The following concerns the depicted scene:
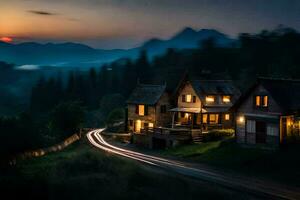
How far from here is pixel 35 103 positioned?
13812 centimetres

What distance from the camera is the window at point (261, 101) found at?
1806 inches

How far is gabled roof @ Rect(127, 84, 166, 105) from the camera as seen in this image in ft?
227

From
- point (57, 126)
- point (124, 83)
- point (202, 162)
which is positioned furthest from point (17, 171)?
point (124, 83)

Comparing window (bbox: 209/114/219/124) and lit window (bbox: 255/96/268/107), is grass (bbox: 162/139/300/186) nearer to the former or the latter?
lit window (bbox: 255/96/268/107)

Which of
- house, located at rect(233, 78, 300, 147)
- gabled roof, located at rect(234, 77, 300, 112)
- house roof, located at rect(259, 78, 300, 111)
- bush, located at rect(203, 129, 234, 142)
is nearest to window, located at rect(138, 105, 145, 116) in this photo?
bush, located at rect(203, 129, 234, 142)

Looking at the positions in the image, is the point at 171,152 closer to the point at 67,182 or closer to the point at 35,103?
the point at 67,182

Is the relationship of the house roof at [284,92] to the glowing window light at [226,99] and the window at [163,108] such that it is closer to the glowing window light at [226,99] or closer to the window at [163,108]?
the glowing window light at [226,99]

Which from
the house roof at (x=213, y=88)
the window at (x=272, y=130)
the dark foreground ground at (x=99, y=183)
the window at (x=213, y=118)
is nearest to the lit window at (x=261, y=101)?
the window at (x=272, y=130)

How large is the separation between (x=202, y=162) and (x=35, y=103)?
338 feet

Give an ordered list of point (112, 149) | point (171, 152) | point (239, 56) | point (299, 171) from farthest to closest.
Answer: point (239, 56), point (112, 149), point (171, 152), point (299, 171)

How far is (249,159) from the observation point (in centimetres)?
4147

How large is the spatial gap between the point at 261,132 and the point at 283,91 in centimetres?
490

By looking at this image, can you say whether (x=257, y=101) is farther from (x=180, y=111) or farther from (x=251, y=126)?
(x=180, y=111)

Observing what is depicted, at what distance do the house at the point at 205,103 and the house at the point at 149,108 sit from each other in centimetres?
341
